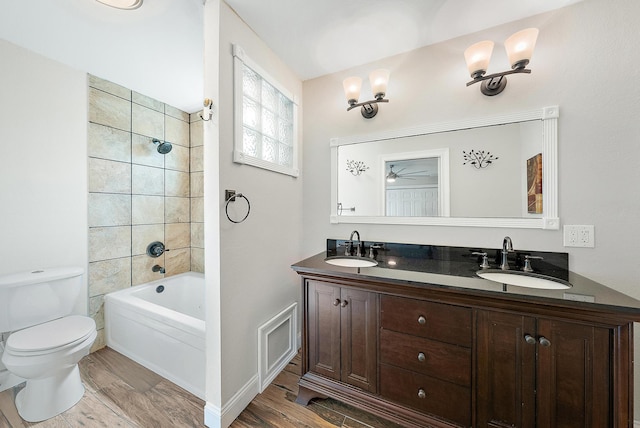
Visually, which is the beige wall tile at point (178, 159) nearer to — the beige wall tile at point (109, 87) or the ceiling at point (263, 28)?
the beige wall tile at point (109, 87)

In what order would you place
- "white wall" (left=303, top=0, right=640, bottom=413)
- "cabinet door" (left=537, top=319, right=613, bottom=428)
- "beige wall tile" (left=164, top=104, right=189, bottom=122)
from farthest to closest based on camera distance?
"beige wall tile" (left=164, top=104, right=189, bottom=122) → "white wall" (left=303, top=0, right=640, bottom=413) → "cabinet door" (left=537, top=319, right=613, bottom=428)

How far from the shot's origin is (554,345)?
0.96m

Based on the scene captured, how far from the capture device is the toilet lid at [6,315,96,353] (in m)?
1.35

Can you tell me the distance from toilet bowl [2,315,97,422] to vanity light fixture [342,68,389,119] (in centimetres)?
242

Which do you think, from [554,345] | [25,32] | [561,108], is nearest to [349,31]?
[561,108]

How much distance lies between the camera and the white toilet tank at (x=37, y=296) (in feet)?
4.95

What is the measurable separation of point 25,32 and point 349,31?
2106mm

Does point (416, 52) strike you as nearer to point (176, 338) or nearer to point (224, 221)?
point (224, 221)

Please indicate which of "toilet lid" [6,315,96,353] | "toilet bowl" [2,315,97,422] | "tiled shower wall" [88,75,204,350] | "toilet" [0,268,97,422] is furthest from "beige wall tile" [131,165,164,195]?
"toilet bowl" [2,315,97,422]

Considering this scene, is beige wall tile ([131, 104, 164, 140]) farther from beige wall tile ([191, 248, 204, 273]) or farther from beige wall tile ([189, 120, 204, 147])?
beige wall tile ([191, 248, 204, 273])

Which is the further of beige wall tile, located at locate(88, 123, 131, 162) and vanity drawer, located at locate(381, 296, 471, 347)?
beige wall tile, located at locate(88, 123, 131, 162)

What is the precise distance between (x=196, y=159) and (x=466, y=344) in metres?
3.01

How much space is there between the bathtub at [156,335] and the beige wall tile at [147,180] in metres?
0.95

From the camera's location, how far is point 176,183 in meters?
2.68
